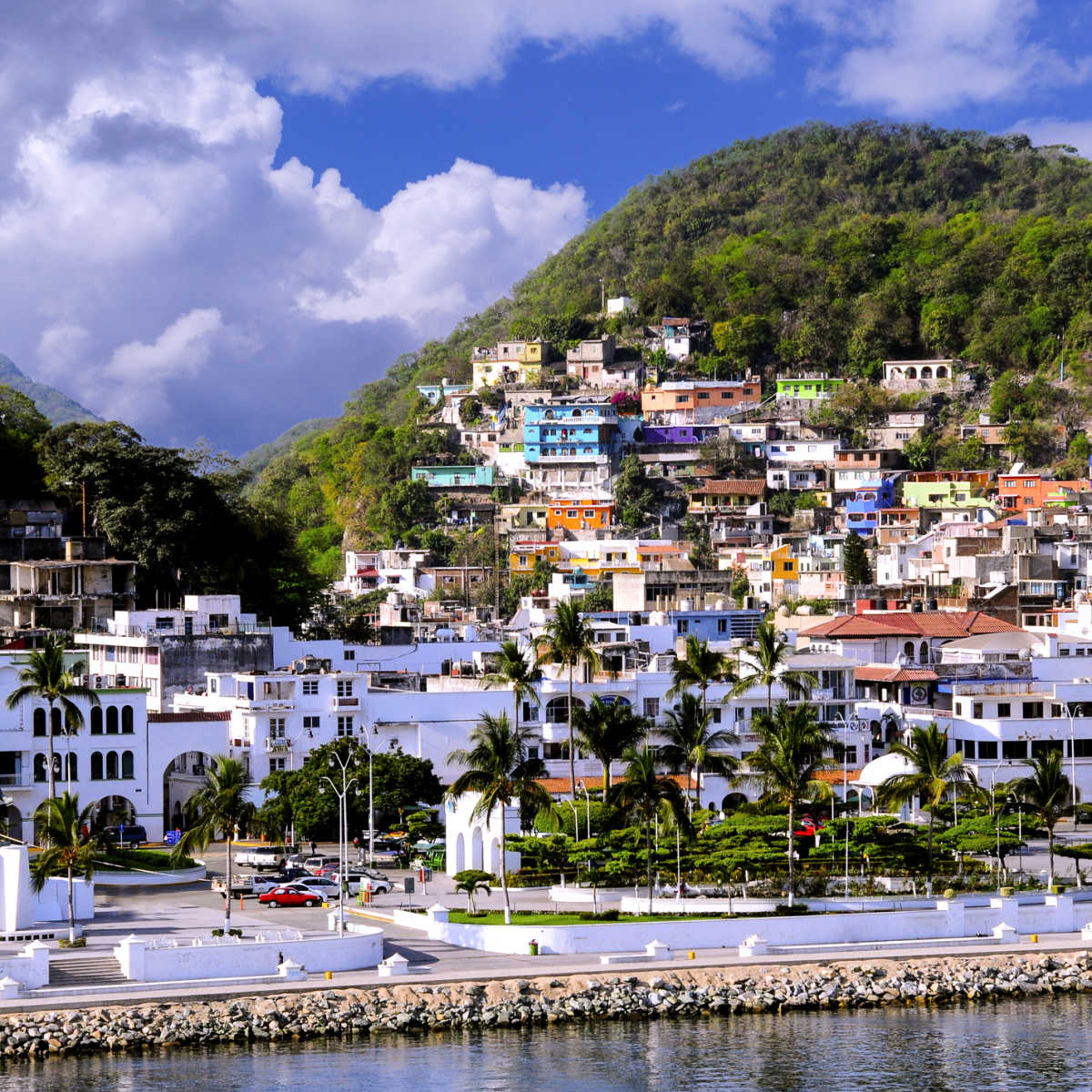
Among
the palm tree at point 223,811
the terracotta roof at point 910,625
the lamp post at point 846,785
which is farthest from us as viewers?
the terracotta roof at point 910,625

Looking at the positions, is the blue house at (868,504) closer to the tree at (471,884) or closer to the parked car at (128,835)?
the parked car at (128,835)

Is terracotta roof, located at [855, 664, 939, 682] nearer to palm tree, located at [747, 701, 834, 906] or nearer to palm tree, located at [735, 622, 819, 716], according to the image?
palm tree, located at [735, 622, 819, 716]

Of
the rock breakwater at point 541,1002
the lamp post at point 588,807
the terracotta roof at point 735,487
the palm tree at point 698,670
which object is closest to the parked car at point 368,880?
the lamp post at point 588,807

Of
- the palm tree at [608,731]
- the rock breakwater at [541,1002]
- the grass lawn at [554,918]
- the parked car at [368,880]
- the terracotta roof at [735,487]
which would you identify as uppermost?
the terracotta roof at [735,487]

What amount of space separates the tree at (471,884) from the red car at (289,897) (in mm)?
2861

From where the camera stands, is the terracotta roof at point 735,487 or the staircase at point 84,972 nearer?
the staircase at point 84,972

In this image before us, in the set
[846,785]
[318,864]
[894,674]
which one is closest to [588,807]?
[318,864]

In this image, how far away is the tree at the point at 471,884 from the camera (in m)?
39.4

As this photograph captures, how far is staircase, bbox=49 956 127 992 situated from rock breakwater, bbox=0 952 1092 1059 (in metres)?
1.17

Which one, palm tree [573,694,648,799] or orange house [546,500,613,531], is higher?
orange house [546,500,613,531]

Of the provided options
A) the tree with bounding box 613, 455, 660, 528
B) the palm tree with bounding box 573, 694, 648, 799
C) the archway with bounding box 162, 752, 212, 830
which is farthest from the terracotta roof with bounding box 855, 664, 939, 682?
the tree with bounding box 613, 455, 660, 528

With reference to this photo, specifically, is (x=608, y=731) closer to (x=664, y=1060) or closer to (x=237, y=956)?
(x=237, y=956)

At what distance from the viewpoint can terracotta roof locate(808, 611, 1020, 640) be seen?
65125 millimetres

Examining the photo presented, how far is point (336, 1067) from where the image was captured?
A: 31734 millimetres
